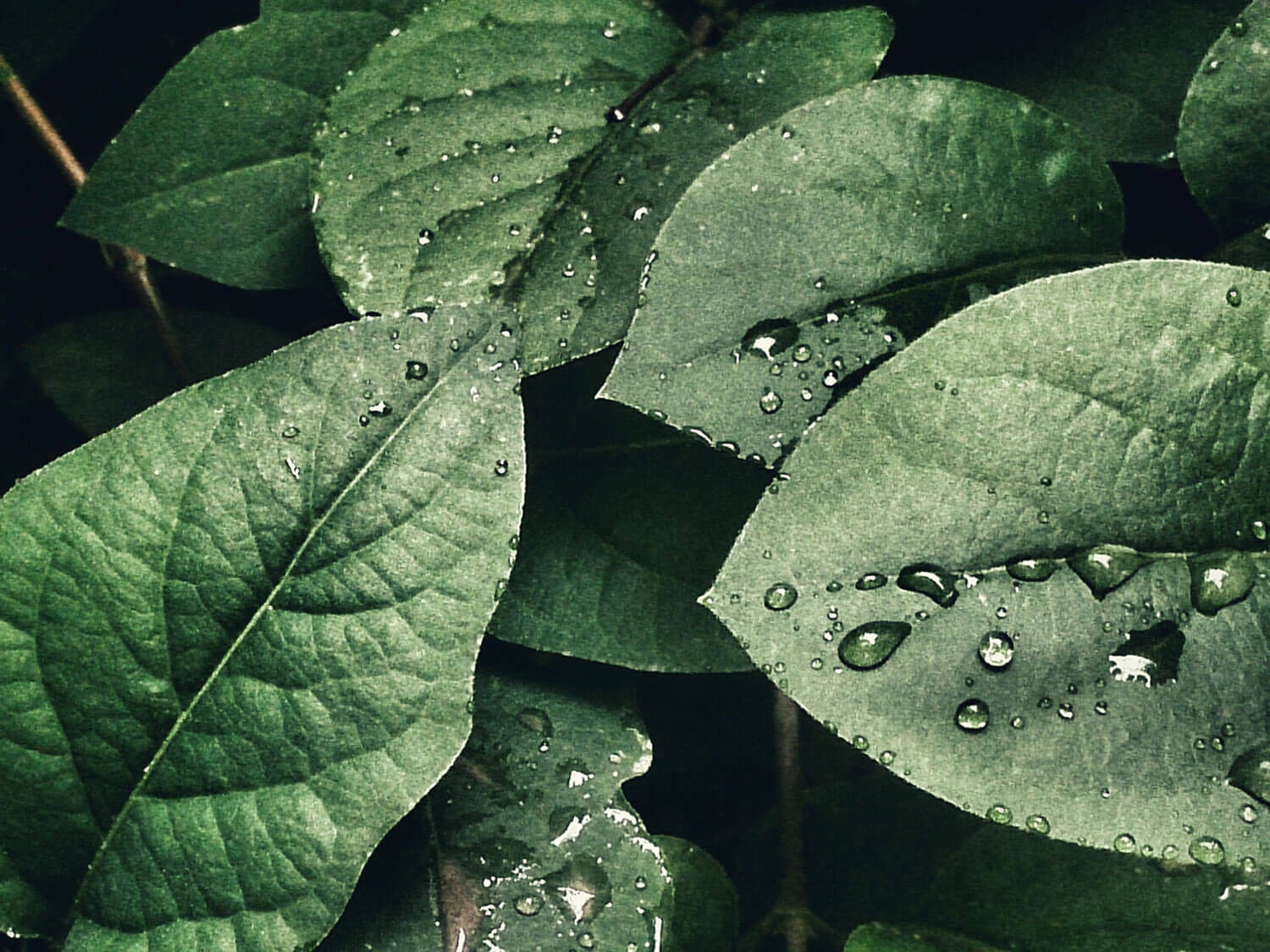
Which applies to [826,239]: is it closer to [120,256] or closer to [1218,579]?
[1218,579]

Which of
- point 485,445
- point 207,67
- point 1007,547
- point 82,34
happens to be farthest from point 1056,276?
point 82,34

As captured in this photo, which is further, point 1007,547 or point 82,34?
point 82,34

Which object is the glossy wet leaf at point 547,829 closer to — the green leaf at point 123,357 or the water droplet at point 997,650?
the water droplet at point 997,650

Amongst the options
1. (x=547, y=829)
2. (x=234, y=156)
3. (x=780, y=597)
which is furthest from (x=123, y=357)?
(x=780, y=597)

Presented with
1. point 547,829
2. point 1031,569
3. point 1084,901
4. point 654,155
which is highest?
point 654,155

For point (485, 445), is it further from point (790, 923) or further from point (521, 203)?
point (790, 923)

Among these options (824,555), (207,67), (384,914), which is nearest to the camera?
(824,555)

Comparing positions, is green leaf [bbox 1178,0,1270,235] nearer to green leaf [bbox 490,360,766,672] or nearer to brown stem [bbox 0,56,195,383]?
green leaf [bbox 490,360,766,672]
